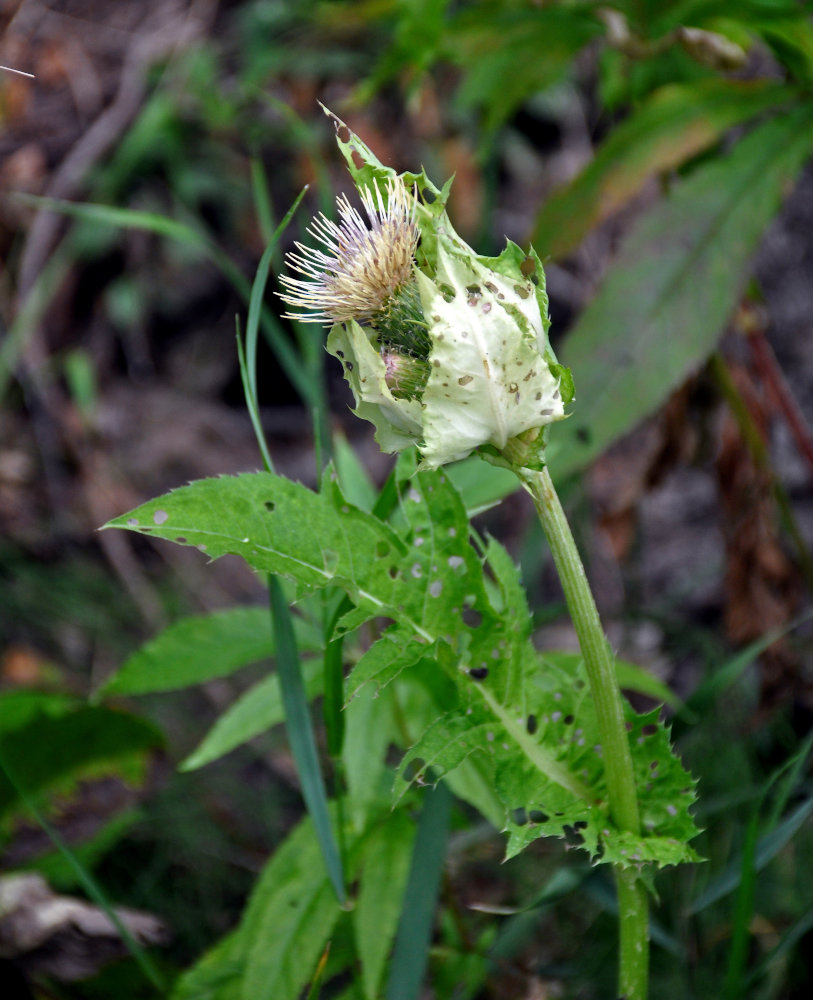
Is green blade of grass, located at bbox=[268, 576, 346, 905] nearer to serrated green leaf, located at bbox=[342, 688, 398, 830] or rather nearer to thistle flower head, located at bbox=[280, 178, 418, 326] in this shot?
serrated green leaf, located at bbox=[342, 688, 398, 830]

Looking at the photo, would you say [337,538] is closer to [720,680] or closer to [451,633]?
[451,633]

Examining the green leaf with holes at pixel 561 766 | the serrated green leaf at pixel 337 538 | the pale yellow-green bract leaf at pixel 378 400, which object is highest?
the pale yellow-green bract leaf at pixel 378 400

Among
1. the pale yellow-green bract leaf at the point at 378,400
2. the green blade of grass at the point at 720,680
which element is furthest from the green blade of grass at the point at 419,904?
the pale yellow-green bract leaf at the point at 378,400

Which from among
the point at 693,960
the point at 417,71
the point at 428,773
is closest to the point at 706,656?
the point at 693,960

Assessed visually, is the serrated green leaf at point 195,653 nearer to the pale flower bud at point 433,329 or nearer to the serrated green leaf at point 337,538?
the serrated green leaf at point 337,538

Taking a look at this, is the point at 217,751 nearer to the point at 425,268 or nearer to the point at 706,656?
the point at 425,268

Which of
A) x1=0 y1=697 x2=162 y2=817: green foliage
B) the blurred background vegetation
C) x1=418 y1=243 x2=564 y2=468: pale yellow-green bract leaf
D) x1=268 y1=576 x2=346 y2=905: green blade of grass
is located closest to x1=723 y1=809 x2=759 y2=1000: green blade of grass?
the blurred background vegetation
